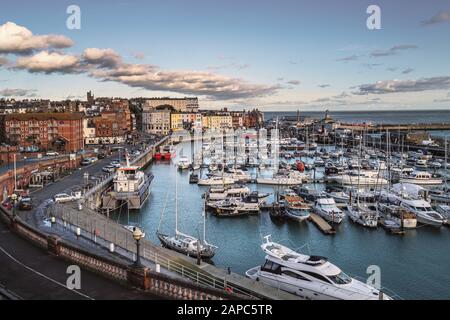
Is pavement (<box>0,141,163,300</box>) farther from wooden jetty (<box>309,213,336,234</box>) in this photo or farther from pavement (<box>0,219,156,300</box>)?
wooden jetty (<box>309,213,336,234</box>)

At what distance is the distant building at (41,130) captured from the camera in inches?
3021

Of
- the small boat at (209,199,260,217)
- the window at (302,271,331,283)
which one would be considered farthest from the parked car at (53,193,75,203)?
the window at (302,271,331,283)

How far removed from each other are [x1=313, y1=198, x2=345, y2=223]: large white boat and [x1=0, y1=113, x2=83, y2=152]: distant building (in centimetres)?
5176

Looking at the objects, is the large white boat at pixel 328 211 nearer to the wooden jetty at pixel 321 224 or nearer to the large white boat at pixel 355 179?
the wooden jetty at pixel 321 224

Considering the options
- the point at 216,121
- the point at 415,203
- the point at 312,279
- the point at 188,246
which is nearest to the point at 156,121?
the point at 216,121

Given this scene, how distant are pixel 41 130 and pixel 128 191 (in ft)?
135

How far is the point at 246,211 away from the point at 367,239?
1028 centimetres

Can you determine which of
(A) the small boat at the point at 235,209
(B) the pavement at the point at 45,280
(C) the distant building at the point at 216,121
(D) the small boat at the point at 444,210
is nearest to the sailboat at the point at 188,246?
(A) the small boat at the point at 235,209

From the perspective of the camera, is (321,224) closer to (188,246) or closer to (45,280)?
(188,246)

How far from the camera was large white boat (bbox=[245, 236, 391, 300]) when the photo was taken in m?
17.6

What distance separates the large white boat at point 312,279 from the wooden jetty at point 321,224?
12941 millimetres

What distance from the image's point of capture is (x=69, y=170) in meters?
53.9

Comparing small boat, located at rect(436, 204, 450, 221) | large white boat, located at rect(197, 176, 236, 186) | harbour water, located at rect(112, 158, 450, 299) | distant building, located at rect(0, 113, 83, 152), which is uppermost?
distant building, located at rect(0, 113, 83, 152)
